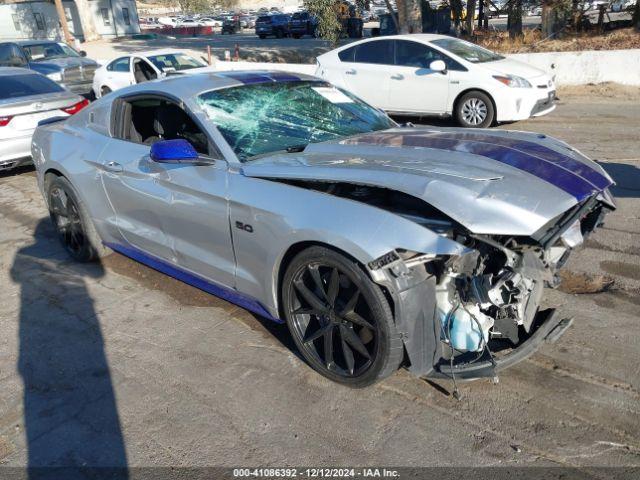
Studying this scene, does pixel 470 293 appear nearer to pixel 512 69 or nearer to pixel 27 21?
pixel 512 69

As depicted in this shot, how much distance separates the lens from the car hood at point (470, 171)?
274cm

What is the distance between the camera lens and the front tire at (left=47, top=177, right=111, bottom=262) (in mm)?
4992

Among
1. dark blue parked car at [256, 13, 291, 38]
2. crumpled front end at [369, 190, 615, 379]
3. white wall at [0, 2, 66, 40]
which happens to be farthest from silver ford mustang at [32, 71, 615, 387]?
white wall at [0, 2, 66, 40]

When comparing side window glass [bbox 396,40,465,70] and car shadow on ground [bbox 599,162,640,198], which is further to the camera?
side window glass [bbox 396,40,465,70]

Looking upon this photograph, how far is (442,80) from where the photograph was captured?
32.4 feet

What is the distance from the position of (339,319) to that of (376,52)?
8544 millimetres

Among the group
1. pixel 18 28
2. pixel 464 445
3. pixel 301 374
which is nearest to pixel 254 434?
pixel 301 374

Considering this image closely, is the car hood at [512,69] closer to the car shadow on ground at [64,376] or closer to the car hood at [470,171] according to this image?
the car hood at [470,171]

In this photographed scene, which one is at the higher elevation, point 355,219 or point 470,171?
point 470,171

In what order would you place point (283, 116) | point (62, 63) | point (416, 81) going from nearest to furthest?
Result: point (283, 116), point (416, 81), point (62, 63)

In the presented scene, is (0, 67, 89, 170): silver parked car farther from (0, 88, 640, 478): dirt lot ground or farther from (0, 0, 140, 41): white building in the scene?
(0, 0, 140, 41): white building

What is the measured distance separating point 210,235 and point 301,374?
1055 mm

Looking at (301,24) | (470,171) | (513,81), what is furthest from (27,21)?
(470,171)

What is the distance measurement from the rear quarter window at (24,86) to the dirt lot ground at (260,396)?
16.3ft
